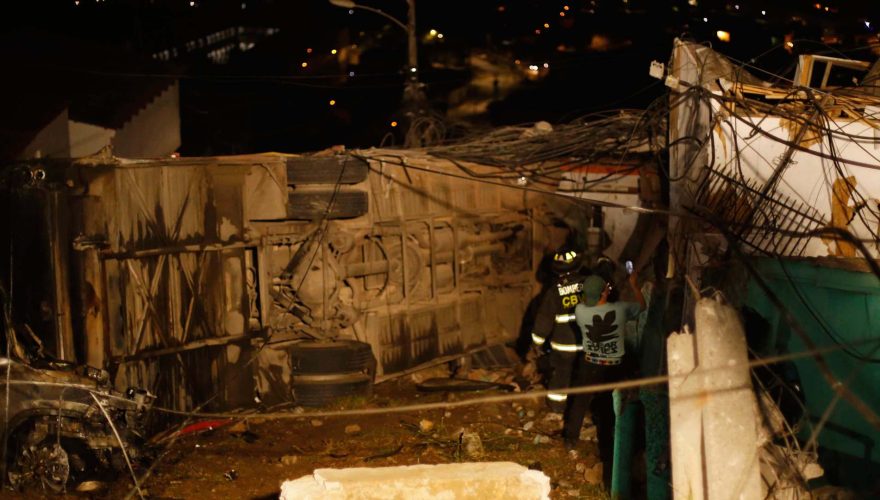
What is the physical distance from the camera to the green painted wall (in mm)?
7109

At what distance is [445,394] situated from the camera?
11836mm

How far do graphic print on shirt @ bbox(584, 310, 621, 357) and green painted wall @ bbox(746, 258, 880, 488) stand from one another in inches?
65.8

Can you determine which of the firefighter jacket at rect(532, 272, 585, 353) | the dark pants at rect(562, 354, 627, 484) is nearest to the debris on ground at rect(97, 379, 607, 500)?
the dark pants at rect(562, 354, 627, 484)

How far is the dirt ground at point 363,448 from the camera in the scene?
859cm

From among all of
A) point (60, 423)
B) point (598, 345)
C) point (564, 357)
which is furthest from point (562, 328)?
point (60, 423)

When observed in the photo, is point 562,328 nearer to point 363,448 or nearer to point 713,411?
point 363,448

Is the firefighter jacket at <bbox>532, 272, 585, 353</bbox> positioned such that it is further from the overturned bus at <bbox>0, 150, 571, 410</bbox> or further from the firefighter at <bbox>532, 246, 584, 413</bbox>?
the overturned bus at <bbox>0, 150, 571, 410</bbox>

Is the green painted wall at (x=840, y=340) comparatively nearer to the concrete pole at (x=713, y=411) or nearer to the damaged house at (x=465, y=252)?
the damaged house at (x=465, y=252)

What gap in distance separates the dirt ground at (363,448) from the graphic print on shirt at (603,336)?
1.09m

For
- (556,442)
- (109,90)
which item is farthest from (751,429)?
(109,90)

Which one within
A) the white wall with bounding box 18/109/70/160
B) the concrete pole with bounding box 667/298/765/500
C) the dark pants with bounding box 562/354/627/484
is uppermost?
the white wall with bounding box 18/109/70/160

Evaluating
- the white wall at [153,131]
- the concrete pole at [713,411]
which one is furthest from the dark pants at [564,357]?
the white wall at [153,131]

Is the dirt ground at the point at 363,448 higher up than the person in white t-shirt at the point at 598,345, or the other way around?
the person in white t-shirt at the point at 598,345

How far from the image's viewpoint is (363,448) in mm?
9758
